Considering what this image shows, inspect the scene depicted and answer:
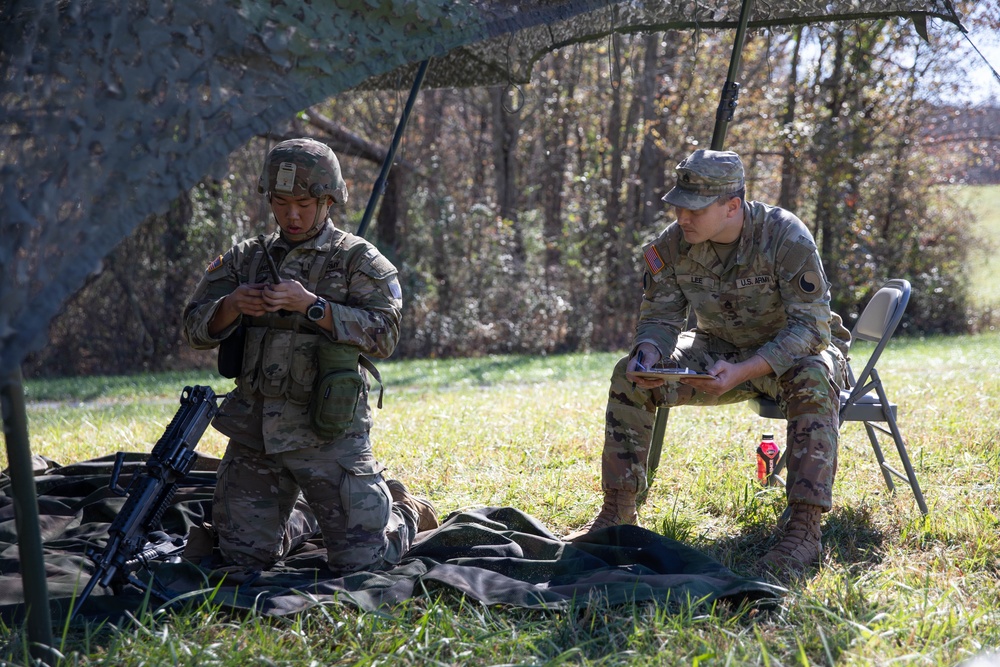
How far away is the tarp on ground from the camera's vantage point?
10.1 feet

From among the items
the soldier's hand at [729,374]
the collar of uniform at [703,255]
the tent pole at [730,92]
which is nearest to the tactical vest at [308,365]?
the soldier's hand at [729,374]

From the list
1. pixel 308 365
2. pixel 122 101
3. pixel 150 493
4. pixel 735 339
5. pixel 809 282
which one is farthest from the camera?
pixel 735 339

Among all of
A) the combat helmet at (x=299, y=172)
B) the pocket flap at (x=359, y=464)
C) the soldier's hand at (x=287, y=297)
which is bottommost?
the pocket flap at (x=359, y=464)

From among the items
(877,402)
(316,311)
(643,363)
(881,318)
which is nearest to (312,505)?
(316,311)

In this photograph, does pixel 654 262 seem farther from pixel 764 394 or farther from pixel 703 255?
pixel 764 394

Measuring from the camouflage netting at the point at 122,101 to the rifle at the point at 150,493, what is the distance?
47.6 inches

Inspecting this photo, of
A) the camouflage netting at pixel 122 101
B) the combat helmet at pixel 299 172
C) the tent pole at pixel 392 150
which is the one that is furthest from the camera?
the tent pole at pixel 392 150

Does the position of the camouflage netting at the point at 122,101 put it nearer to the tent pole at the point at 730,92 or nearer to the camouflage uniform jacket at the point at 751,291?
the camouflage uniform jacket at the point at 751,291

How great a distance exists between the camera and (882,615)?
2.93 meters

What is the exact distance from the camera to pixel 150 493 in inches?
125

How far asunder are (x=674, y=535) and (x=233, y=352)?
6.58 ft

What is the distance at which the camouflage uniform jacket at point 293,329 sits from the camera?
138 inches

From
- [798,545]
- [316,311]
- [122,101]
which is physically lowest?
[798,545]

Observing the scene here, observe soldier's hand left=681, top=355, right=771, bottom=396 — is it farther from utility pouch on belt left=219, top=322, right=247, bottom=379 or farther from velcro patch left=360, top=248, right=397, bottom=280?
utility pouch on belt left=219, top=322, right=247, bottom=379
